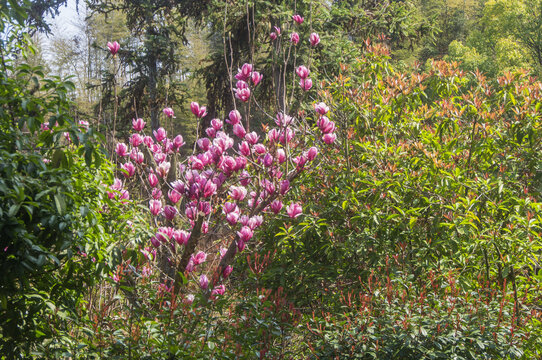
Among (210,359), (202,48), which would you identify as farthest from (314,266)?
(202,48)

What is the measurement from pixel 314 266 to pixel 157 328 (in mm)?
1043

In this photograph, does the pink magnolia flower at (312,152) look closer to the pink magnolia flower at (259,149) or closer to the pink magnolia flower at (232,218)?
the pink magnolia flower at (259,149)

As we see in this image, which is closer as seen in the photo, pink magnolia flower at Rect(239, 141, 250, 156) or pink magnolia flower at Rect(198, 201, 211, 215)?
pink magnolia flower at Rect(198, 201, 211, 215)

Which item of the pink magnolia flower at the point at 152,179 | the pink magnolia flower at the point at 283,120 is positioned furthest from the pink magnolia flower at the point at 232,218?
the pink magnolia flower at the point at 283,120

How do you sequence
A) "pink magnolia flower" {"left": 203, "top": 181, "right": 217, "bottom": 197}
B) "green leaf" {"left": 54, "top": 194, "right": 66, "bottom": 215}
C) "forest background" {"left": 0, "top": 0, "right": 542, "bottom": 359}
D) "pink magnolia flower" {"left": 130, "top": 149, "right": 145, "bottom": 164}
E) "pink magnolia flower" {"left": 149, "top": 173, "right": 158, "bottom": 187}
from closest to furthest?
1. "green leaf" {"left": 54, "top": 194, "right": 66, "bottom": 215}
2. "forest background" {"left": 0, "top": 0, "right": 542, "bottom": 359}
3. "pink magnolia flower" {"left": 203, "top": 181, "right": 217, "bottom": 197}
4. "pink magnolia flower" {"left": 149, "top": 173, "right": 158, "bottom": 187}
5. "pink magnolia flower" {"left": 130, "top": 149, "right": 145, "bottom": 164}

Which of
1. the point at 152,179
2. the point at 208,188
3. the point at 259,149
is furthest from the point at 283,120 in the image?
the point at 152,179

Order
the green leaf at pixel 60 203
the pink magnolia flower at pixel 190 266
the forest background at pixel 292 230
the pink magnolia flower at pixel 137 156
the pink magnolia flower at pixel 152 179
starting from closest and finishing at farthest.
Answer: the green leaf at pixel 60 203 → the forest background at pixel 292 230 → the pink magnolia flower at pixel 190 266 → the pink magnolia flower at pixel 152 179 → the pink magnolia flower at pixel 137 156

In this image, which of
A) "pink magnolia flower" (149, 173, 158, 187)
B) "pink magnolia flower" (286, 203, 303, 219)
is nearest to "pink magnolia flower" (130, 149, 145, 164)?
"pink magnolia flower" (149, 173, 158, 187)

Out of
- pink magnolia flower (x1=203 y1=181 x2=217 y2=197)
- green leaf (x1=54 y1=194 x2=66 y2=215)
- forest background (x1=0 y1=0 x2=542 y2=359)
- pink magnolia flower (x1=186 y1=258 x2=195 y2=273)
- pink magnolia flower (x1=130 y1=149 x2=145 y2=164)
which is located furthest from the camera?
pink magnolia flower (x1=130 y1=149 x2=145 y2=164)

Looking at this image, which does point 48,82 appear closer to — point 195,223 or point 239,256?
point 195,223

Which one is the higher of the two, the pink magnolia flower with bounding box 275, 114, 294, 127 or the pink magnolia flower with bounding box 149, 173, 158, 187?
the pink magnolia flower with bounding box 275, 114, 294, 127

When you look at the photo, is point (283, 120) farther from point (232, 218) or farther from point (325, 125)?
point (232, 218)

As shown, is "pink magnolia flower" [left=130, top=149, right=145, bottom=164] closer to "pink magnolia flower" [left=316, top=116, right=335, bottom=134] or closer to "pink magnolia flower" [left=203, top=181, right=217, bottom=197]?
"pink magnolia flower" [left=203, top=181, right=217, bottom=197]

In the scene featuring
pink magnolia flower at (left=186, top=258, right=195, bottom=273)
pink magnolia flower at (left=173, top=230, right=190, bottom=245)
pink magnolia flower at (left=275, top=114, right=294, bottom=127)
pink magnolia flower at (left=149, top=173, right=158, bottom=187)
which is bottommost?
pink magnolia flower at (left=186, top=258, right=195, bottom=273)
